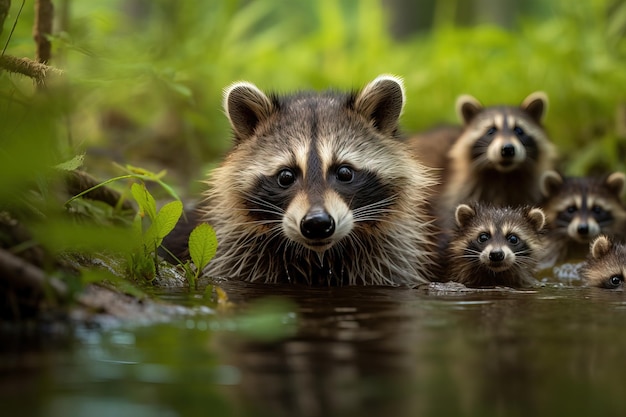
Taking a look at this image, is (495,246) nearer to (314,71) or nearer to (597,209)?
(597,209)

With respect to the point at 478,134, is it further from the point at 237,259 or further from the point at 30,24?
the point at 30,24

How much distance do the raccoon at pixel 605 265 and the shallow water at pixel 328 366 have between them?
198 cm

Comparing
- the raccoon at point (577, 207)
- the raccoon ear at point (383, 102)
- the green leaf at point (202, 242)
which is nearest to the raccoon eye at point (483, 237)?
the raccoon ear at point (383, 102)

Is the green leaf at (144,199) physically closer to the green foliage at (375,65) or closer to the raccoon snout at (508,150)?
the green foliage at (375,65)

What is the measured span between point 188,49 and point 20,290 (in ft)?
22.7

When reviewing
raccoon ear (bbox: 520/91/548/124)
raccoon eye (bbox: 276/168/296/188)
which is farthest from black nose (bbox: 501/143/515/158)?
raccoon eye (bbox: 276/168/296/188)

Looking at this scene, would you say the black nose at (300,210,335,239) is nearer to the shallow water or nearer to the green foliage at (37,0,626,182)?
the shallow water

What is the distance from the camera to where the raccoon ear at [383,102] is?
225 inches

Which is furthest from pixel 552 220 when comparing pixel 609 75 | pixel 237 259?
pixel 237 259

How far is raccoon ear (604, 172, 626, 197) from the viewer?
25.1 feet

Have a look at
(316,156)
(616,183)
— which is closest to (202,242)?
(316,156)

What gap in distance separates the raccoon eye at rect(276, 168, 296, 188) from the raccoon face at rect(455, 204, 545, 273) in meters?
1.40

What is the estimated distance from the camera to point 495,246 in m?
6.10

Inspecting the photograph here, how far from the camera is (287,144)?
551cm
